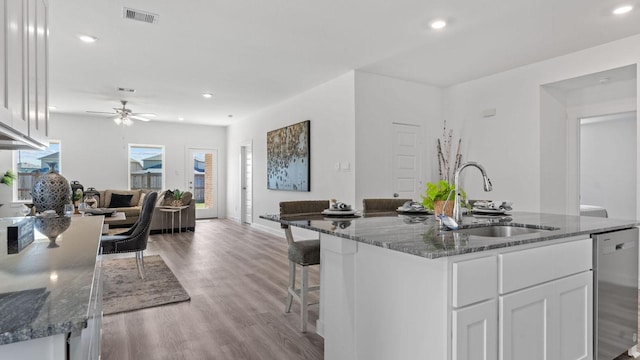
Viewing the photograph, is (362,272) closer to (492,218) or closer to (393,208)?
(492,218)

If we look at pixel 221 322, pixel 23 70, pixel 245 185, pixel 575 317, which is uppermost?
pixel 23 70

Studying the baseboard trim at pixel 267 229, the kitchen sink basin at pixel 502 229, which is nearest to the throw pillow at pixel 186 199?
the baseboard trim at pixel 267 229

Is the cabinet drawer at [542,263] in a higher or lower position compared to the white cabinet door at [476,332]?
higher

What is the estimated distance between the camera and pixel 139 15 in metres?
3.26

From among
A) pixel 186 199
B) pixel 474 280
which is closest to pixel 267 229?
pixel 186 199

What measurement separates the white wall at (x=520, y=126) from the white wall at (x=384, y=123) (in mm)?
610

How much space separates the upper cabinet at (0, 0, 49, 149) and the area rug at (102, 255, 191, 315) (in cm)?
195

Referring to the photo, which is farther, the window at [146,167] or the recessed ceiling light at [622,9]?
the window at [146,167]

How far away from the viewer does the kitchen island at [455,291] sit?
1401 millimetres

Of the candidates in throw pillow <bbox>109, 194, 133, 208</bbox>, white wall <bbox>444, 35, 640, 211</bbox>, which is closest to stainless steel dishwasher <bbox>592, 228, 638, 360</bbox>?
white wall <bbox>444, 35, 640, 211</bbox>

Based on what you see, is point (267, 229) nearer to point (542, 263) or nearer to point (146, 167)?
point (146, 167)

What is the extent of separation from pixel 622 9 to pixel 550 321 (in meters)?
3.08

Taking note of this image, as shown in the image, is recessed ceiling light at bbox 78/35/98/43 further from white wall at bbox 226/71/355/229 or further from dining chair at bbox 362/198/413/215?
dining chair at bbox 362/198/413/215

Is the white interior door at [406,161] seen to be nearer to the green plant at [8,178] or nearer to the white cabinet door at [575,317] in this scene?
the white cabinet door at [575,317]
